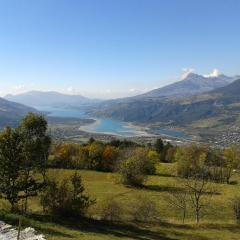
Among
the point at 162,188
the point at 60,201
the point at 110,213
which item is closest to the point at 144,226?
the point at 110,213

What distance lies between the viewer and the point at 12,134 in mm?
44531

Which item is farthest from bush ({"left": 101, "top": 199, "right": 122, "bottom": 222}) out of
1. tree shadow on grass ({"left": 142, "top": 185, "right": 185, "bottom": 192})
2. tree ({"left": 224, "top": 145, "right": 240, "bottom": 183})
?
tree ({"left": 224, "top": 145, "right": 240, "bottom": 183})

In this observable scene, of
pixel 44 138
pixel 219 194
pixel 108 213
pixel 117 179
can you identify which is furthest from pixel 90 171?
pixel 108 213

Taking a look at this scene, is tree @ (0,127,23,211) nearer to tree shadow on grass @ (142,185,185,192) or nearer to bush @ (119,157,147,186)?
tree shadow on grass @ (142,185,185,192)

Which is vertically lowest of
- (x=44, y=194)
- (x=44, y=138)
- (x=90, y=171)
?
(x=90, y=171)

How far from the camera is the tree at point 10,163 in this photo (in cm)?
4403

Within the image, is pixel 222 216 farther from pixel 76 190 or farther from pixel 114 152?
pixel 114 152

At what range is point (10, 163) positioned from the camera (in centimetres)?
4416

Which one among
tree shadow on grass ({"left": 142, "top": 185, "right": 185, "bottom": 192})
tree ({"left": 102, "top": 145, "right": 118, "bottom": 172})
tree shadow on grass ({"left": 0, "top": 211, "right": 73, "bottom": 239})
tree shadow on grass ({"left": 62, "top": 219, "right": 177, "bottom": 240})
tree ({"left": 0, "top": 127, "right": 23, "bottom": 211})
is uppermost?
tree ({"left": 0, "top": 127, "right": 23, "bottom": 211})

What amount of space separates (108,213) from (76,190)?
451 cm

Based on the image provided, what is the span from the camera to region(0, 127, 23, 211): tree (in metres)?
44.0

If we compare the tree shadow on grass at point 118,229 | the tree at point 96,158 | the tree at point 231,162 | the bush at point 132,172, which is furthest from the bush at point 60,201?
the tree at point 231,162

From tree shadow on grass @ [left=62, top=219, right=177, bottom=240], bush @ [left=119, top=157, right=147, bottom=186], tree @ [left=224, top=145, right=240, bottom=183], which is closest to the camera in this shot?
tree shadow on grass @ [left=62, top=219, right=177, bottom=240]

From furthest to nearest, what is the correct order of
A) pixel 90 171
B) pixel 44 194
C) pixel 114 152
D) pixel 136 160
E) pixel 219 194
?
pixel 114 152, pixel 90 171, pixel 136 160, pixel 219 194, pixel 44 194
